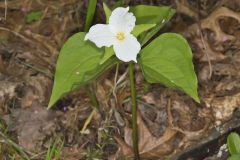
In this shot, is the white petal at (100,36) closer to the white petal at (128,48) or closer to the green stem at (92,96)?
the white petal at (128,48)

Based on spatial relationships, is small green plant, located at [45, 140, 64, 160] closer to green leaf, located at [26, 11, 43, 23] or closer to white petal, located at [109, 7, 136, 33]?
white petal, located at [109, 7, 136, 33]

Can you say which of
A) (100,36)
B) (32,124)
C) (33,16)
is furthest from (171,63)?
(33,16)

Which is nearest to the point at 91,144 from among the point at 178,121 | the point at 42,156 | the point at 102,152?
the point at 102,152

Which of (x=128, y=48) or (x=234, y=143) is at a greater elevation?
(x=128, y=48)

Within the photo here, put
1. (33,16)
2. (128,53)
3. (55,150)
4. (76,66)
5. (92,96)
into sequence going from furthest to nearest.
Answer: (33,16), (92,96), (55,150), (76,66), (128,53)

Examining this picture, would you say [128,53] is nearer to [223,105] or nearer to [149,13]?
[149,13]

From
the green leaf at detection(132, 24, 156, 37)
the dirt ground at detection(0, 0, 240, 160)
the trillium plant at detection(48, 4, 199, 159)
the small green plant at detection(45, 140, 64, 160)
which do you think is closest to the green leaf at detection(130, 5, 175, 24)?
the trillium plant at detection(48, 4, 199, 159)

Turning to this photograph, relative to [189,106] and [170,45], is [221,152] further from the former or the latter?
[170,45]
